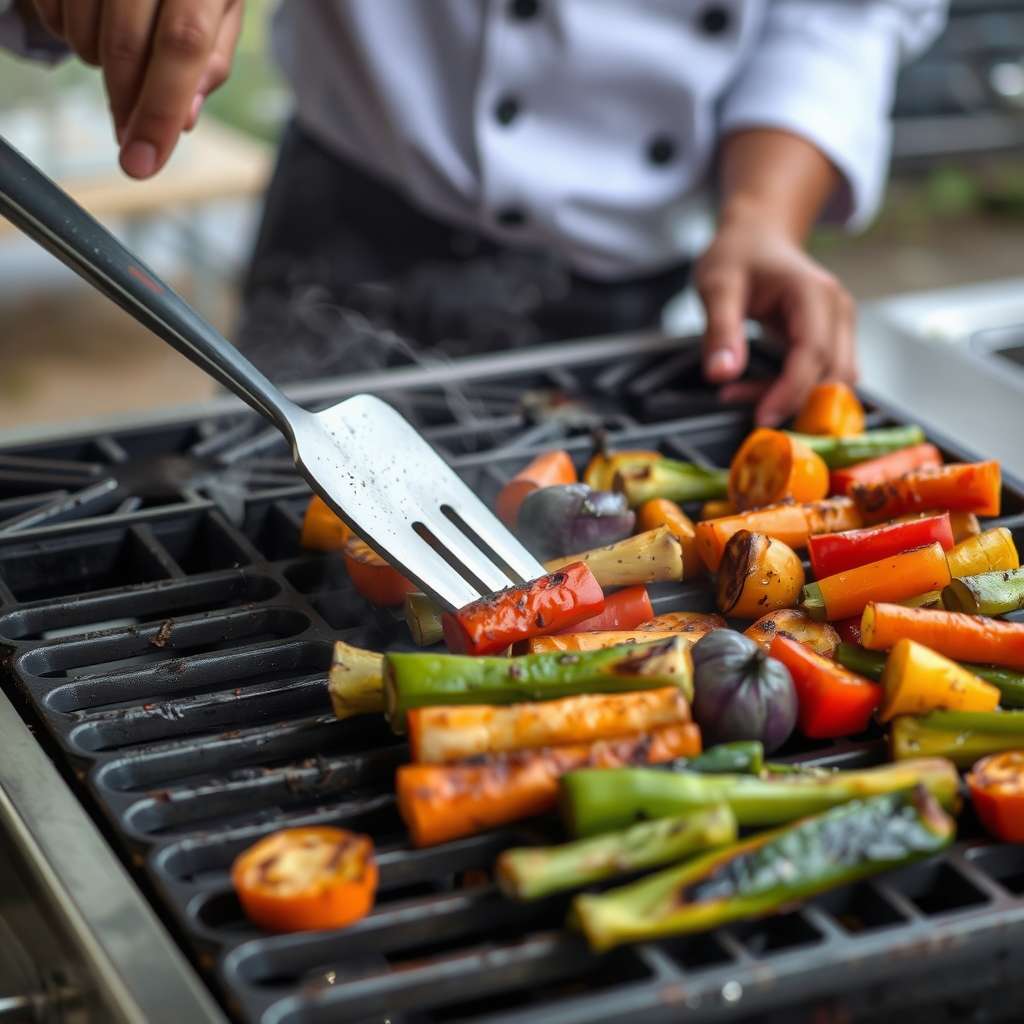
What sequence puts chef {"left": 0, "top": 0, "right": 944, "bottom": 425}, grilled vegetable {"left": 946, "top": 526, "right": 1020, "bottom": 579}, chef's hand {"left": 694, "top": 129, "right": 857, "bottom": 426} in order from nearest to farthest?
grilled vegetable {"left": 946, "top": 526, "right": 1020, "bottom": 579} → chef's hand {"left": 694, "top": 129, "right": 857, "bottom": 426} → chef {"left": 0, "top": 0, "right": 944, "bottom": 425}

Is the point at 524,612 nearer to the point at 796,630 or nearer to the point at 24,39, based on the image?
the point at 796,630

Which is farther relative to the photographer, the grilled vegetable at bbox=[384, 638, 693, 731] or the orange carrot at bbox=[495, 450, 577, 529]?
the orange carrot at bbox=[495, 450, 577, 529]

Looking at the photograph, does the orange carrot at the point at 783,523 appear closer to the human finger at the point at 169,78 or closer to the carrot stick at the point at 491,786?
the carrot stick at the point at 491,786

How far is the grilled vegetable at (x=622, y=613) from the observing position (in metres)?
1.34

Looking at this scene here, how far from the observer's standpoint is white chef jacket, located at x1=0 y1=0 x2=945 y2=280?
229 centimetres

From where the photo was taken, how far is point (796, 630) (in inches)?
52.5

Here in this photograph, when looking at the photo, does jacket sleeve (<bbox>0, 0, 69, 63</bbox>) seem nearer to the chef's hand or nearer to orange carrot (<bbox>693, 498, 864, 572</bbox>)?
the chef's hand

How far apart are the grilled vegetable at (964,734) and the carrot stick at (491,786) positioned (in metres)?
0.24

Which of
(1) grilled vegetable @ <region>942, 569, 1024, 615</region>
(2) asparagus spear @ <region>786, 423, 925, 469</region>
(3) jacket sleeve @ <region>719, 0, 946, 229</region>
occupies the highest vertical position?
(3) jacket sleeve @ <region>719, 0, 946, 229</region>

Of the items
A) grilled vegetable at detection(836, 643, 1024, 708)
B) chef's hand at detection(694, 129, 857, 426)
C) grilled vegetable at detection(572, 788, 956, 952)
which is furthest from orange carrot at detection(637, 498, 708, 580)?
grilled vegetable at detection(572, 788, 956, 952)

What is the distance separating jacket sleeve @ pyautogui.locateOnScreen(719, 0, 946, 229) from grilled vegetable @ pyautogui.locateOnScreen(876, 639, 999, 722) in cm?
136

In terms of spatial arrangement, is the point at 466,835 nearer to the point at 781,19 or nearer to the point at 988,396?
the point at 988,396

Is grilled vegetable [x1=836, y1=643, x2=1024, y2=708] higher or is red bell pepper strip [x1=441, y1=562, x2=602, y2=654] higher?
red bell pepper strip [x1=441, y1=562, x2=602, y2=654]

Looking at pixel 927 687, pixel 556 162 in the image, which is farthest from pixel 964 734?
pixel 556 162
